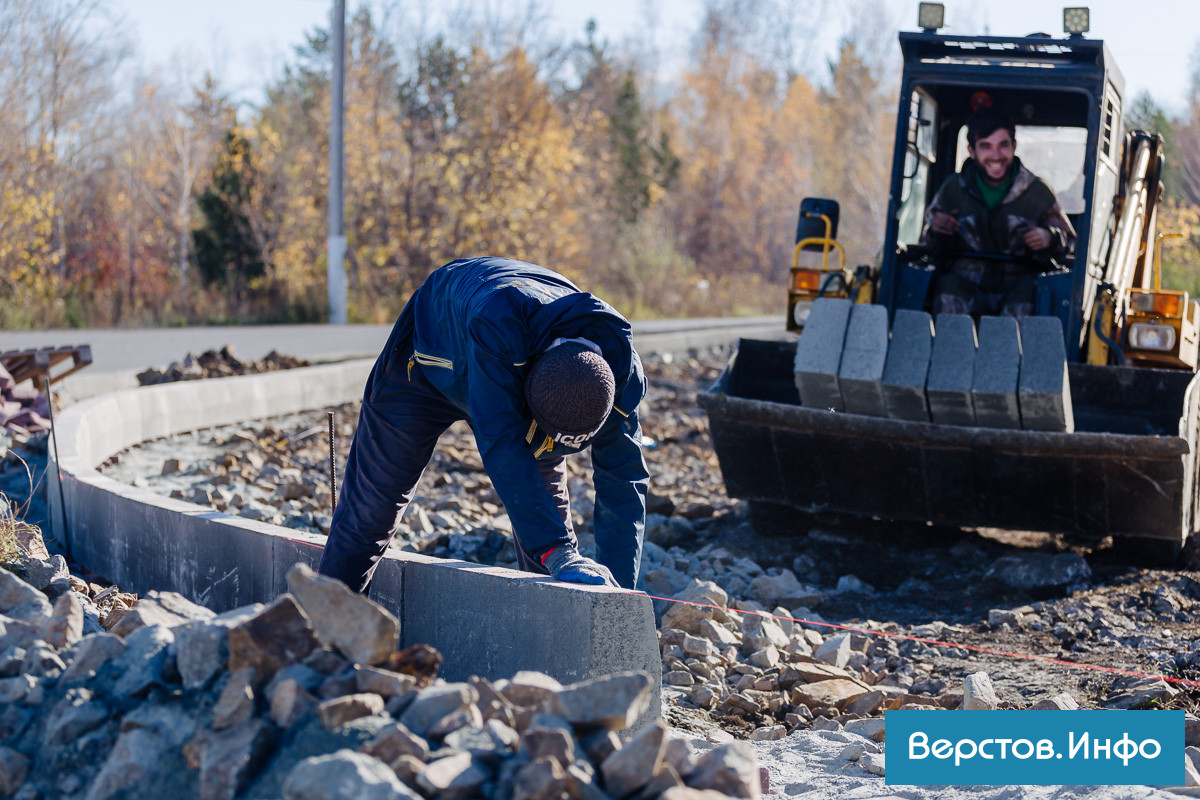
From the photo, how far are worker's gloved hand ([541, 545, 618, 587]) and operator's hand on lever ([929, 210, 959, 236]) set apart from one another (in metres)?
4.56

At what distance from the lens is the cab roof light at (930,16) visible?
24.4 ft

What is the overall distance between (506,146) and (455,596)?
949 inches

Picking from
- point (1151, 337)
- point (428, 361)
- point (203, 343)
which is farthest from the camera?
point (203, 343)

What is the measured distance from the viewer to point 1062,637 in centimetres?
534

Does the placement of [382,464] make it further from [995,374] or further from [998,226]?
[998,226]

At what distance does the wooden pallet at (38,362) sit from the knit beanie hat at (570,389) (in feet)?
25.9

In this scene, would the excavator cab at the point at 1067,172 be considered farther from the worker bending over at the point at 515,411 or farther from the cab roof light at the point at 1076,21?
the worker bending over at the point at 515,411

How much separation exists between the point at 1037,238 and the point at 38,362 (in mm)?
7941

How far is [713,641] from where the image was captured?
482cm

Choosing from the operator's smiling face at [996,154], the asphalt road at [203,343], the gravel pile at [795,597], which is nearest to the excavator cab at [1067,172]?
the operator's smiling face at [996,154]

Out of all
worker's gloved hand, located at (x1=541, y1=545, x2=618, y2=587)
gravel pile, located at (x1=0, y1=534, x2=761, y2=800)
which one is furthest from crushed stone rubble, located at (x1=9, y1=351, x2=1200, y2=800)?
worker's gloved hand, located at (x1=541, y1=545, x2=618, y2=587)

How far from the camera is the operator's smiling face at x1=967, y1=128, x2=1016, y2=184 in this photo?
732cm

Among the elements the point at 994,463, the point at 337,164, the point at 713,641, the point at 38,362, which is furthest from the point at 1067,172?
the point at 337,164

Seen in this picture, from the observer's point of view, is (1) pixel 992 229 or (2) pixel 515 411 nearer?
(2) pixel 515 411
